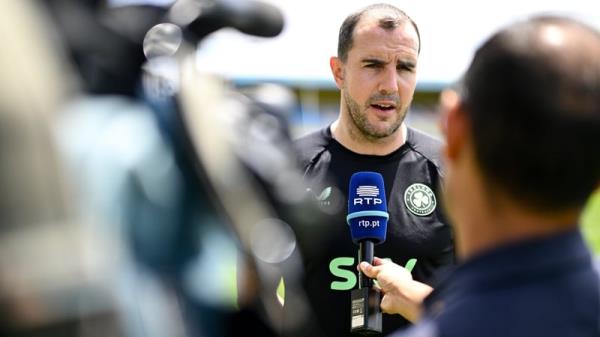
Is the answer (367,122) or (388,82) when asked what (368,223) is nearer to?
(367,122)

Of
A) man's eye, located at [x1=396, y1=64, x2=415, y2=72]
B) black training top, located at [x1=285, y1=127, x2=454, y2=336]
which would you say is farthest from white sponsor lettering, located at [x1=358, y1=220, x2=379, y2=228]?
man's eye, located at [x1=396, y1=64, x2=415, y2=72]

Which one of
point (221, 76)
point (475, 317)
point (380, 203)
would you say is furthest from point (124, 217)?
point (380, 203)

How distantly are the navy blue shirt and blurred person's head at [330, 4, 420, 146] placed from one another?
2836mm

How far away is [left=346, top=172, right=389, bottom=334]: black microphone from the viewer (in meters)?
3.57

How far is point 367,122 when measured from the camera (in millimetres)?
4465

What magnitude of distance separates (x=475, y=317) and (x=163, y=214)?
1.76 feet

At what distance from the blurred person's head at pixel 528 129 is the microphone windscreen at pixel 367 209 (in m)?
2.07

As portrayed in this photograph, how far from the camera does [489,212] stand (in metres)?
1.62

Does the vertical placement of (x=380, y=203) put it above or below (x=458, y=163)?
below

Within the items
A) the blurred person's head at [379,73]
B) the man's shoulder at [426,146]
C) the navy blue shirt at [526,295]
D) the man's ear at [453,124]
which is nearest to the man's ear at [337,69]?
the blurred person's head at [379,73]

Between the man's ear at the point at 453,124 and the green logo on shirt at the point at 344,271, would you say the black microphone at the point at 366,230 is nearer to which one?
the green logo on shirt at the point at 344,271

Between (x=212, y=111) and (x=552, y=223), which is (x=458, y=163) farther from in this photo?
(x=212, y=111)

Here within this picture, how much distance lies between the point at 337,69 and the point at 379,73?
1.14 feet

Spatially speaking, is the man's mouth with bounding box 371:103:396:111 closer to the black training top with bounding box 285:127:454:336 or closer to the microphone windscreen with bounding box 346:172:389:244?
the black training top with bounding box 285:127:454:336
